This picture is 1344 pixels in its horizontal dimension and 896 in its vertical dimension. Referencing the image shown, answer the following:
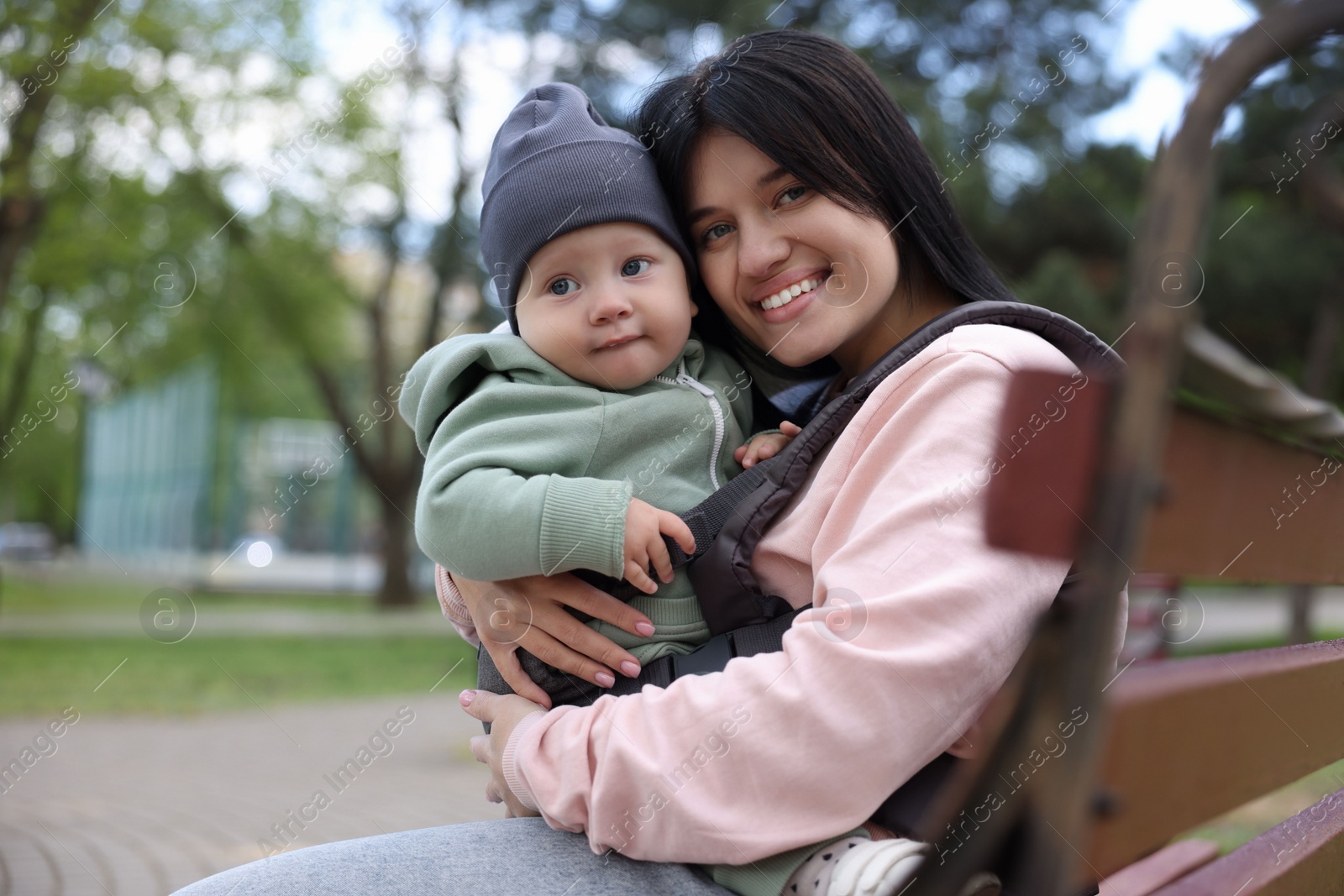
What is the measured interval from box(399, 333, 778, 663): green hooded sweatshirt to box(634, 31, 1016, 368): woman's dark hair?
358 mm

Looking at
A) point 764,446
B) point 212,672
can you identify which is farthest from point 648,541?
point 212,672

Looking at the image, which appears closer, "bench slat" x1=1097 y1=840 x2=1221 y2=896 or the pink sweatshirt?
the pink sweatshirt

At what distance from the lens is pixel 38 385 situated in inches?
838

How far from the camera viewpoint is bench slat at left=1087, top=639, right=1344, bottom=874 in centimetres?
79

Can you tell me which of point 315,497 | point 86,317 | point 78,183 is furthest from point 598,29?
point 315,497

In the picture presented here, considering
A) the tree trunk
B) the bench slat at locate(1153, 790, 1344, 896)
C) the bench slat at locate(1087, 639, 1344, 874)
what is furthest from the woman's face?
the tree trunk

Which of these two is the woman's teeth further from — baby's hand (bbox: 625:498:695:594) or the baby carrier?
baby's hand (bbox: 625:498:695:594)

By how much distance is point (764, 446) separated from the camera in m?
1.83

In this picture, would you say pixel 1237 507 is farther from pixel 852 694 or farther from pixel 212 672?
pixel 212 672

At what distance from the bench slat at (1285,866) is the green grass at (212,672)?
21.6ft

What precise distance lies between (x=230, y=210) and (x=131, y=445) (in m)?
17.1

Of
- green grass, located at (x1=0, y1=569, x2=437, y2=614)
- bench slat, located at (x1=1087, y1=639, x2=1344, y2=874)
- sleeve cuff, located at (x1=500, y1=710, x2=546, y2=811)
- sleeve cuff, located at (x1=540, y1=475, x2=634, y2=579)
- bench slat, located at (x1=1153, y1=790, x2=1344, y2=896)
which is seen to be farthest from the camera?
green grass, located at (x1=0, y1=569, x2=437, y2=614)

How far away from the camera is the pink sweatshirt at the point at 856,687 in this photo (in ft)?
3.96

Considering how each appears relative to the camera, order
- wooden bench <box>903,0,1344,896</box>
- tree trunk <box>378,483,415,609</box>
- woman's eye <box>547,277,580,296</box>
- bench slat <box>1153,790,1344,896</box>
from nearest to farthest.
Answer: wooden bench <box>903,0,1344,896</box> → bench slat <box>1153,790,1344,896</box> → woman's eye <box>547,277,580,296</box> → tree trunk <box>378,483,415,609</box>
